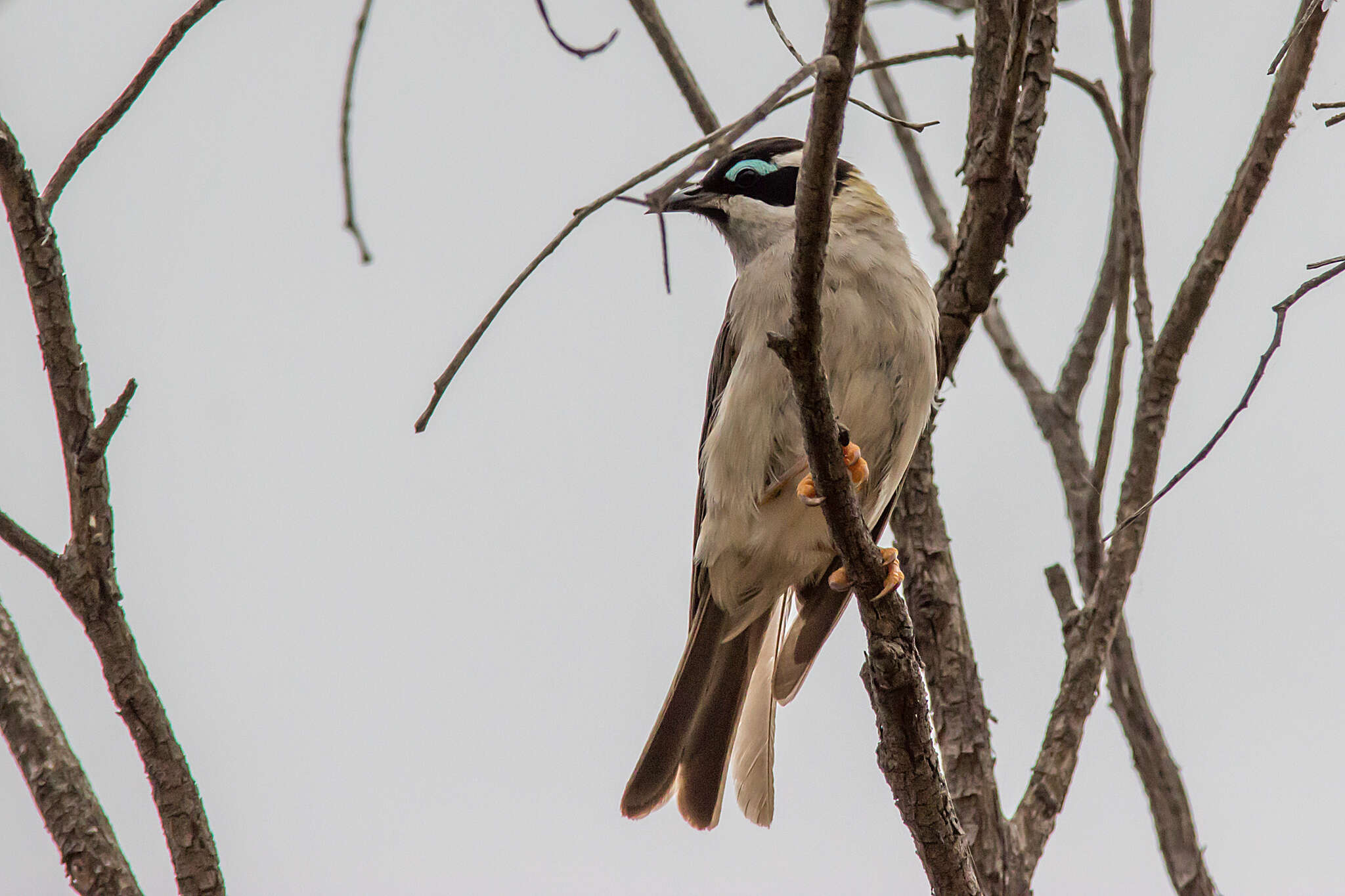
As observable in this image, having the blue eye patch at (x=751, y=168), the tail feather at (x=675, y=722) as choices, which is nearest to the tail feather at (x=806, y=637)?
the tail feather at (x=675, y=722)

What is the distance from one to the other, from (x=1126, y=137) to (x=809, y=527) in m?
1.66

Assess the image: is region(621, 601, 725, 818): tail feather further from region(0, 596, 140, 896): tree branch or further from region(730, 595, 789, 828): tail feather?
region(0, 596, 140, 896): tree branch

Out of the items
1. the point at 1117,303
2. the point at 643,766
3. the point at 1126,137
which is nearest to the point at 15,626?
the point at 643,766

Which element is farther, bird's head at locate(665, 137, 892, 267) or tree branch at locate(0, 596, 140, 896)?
bird's head at locate(665, 137, 892, 267)

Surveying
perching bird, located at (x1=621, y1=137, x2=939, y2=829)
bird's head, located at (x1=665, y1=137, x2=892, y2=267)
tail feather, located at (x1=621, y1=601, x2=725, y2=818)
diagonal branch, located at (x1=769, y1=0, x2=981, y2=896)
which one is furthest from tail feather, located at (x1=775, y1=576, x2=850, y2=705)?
bird's head, located at (x1=665, y1=137, x2=892, y2=267)

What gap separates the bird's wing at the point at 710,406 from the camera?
4656 mm

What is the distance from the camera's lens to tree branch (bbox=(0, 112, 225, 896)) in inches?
100

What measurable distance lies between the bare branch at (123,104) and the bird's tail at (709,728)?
8.92 ft

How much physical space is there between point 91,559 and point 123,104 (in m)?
0.88

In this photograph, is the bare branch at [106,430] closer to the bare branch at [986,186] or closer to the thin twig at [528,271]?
the thin twig at [528,271]

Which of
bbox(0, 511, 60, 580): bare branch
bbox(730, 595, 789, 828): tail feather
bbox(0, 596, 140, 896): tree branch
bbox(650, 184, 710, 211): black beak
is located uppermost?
bbox(650, 184, 710, 211): black beak

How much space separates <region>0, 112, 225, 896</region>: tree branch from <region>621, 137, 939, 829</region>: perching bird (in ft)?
6.41

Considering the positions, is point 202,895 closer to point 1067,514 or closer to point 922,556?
point 922,556

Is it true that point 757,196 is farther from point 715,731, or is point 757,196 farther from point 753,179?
point 715,731
